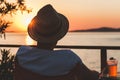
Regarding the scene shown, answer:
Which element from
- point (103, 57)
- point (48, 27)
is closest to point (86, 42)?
point (103, 57)

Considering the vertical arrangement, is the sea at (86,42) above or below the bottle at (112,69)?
below

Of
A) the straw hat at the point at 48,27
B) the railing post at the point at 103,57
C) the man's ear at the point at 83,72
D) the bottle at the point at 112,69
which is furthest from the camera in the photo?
the railing post at the point at 103,57

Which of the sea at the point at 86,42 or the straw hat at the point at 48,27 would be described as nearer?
the straw hat at the point at 48,27

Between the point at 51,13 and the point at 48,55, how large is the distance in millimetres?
355

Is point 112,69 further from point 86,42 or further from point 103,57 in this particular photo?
point 86,42

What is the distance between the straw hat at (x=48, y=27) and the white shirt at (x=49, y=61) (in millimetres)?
103

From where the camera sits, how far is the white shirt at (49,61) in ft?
10.2

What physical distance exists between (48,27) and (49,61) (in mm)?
265

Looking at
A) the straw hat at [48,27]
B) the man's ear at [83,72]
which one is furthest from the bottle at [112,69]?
the man's ear at [83,72]

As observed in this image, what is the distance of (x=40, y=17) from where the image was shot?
3.33 m

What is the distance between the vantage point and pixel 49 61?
10.4 ft

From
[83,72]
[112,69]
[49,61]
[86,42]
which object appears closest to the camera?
[83,72]

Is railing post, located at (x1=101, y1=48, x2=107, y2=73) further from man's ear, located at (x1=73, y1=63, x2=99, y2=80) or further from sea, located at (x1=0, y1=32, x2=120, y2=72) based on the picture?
man's ear, located at (x1=73, y1=63, x2=99, y2=80)

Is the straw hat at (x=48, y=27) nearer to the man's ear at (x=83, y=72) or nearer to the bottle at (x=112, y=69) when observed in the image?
the man's ear at (x=83, y=72)
